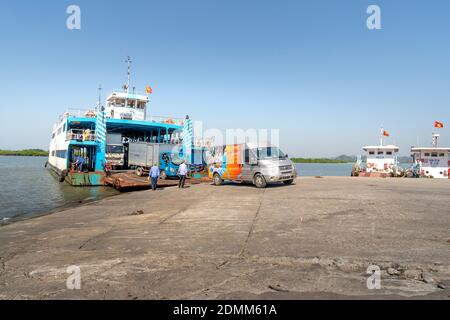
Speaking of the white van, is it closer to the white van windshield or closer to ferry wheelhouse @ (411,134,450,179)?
the white van windshield

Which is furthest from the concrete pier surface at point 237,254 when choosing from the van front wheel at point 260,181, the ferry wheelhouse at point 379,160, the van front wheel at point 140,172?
the ferry wheelhouse at point 379,160

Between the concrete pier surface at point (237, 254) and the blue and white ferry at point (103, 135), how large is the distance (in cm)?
1461

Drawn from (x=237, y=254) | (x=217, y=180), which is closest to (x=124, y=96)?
(x=217, y=180)

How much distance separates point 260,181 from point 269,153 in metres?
1.46

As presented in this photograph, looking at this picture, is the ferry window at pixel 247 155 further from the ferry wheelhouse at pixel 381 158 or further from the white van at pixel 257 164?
the ferry wheelhouse at pixel 381 158

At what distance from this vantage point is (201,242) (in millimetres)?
5691

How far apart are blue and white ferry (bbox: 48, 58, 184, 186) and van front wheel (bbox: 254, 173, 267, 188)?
11.9 metres

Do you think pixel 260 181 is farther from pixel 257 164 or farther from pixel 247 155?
pixel 247 155

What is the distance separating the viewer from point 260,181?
15.2m

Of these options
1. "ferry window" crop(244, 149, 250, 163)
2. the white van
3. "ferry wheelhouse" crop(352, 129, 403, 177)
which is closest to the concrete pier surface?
the white van

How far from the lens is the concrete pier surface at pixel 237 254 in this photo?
3.55 meters
